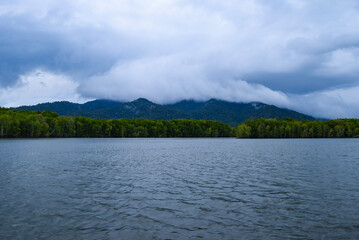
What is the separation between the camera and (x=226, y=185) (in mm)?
27500

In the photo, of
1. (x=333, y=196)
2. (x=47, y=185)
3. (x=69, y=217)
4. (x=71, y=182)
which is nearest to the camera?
(x=69, y=217)

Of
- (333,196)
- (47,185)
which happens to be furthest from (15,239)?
(333,196)

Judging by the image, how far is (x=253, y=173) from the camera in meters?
35.6

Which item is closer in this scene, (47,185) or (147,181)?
(47,185)

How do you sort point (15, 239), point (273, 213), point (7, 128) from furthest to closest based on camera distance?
point (7, 128) < point (273, 213) < point (15, 239)

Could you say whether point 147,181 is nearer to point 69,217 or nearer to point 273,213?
point 69,217

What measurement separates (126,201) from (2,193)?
10.9 meters

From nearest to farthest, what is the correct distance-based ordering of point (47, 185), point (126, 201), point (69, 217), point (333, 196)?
point (69, 217)
point (126, 201)
point (333, 196)
point (47, 185)

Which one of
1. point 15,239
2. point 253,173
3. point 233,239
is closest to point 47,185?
point 15,239

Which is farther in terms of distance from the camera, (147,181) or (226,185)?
(147,181)

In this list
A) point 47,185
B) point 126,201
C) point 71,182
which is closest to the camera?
point 126,201

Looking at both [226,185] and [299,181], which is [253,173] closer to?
[299,181]

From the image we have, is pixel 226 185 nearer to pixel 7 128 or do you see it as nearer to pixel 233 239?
pixel 233 239

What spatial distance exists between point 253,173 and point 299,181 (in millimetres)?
6815
